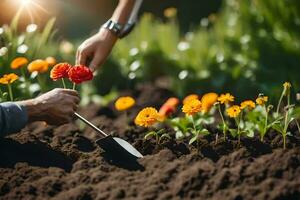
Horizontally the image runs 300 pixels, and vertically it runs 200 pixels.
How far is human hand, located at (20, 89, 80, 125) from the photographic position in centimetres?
265

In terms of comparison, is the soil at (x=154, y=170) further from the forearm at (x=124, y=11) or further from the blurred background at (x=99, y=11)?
the blurred background at (x=99, y=11)

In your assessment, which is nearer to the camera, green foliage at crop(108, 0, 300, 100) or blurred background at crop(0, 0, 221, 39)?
green foliage at crop(108, 0, 300, 100)

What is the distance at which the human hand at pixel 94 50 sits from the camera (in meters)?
3.09

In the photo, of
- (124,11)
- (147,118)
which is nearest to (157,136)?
(147,118)

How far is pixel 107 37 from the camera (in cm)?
321

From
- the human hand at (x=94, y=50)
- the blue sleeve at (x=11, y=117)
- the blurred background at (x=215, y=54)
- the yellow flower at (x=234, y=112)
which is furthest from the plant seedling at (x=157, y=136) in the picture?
the blurred background at (x=215, y=54)

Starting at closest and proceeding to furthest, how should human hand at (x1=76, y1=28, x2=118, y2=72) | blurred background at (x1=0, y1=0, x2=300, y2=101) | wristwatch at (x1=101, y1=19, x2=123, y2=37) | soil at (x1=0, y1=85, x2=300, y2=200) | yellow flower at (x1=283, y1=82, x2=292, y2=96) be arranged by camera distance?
soil at (x1=0, y1=85, x2=300, y2=200)
yellow flower at (x1=283, y1=82, x2=292, y2=96)
human hand at (x1=76, y1=28, x2=118, y2=72)
wristwatch at (x1=101, y1=19, x2=123, y2=37)
blurred background at (x1=0, y1=0, x2=300, y2=101)

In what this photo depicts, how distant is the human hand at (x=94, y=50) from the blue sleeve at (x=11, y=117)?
568mm

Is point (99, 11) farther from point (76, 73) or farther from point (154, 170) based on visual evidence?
point (154, 170)

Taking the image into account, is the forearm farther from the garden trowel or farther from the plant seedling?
the garden trowel

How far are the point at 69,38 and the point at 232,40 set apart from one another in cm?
241

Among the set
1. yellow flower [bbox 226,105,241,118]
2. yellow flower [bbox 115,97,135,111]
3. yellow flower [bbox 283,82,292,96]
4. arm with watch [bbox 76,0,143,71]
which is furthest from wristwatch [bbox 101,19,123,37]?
yellow flower [bbox 283,82,292,96]

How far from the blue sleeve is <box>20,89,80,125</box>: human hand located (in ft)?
0.14

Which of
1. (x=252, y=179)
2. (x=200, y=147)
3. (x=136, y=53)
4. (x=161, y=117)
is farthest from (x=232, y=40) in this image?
(x=252, y=179)
